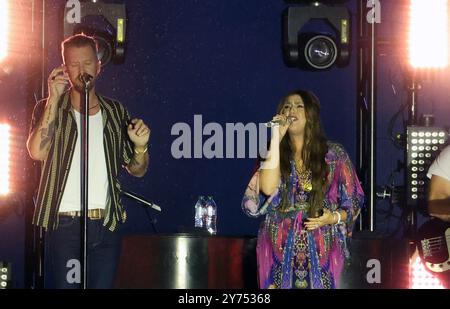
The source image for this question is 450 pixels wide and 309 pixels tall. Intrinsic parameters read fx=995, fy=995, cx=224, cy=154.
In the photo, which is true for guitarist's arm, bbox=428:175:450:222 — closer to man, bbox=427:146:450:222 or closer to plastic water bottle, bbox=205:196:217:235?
man, bbox=427:146:450:222

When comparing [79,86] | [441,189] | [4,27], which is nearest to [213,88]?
[4,27]

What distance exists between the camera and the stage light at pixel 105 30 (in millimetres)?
5980

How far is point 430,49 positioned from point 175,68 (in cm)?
161

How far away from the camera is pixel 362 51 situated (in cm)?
622

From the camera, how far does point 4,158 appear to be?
592cm

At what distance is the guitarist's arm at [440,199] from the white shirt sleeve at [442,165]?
0.08 ft

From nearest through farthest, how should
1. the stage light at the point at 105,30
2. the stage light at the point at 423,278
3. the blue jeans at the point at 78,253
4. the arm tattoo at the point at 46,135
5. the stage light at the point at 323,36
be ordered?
the blue jeans at the point at 78,253, the arm tattoo at the point at 46,135, the stage light at the point at 423,278, the stage light at the point at 105,30, the stage light at the point at 323,36

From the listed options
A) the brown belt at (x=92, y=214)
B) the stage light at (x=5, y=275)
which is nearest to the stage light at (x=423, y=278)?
the brown belt at (x=92, y=214)

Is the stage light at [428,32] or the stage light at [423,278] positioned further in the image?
the stage light at [428,32]

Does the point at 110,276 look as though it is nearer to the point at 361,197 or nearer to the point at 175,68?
the point at 361,197

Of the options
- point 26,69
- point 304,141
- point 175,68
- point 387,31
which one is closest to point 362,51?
point 387,31

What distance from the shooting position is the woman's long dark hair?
4660 millimetres

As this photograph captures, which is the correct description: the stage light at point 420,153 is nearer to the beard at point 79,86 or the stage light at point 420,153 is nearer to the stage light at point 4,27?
the beard at point 79,86
